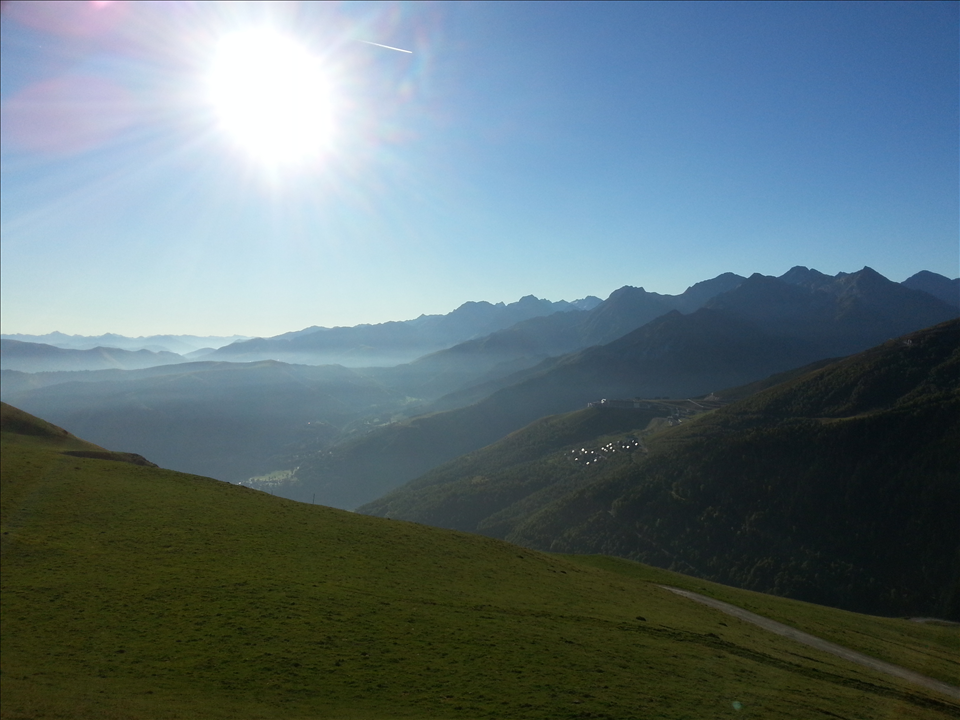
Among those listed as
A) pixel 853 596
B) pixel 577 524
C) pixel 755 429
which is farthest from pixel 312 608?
pixel 755 429

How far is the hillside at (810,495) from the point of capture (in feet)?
284

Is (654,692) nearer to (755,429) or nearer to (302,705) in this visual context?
(302,705)

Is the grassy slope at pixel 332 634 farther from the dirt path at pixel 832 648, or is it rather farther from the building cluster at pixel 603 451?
the building cluster at pixel 603 451

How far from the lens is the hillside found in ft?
284

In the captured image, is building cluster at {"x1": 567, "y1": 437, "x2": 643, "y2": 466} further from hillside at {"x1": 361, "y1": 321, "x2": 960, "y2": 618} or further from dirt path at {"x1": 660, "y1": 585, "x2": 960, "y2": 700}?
dirt path at {"x1": 660, "y1": 585, "x2": 960, "y2": 700}

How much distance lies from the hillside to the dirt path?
52.8 m

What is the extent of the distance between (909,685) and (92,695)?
3997 cm

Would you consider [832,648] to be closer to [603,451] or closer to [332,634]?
[332,634]

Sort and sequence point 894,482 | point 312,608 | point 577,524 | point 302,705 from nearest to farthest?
point 302,705
point 312,608
point 894,482
point 577,524

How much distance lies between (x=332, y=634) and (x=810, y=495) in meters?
106

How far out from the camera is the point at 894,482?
96.9m

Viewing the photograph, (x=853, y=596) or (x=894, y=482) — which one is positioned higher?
(x=894, y=482)

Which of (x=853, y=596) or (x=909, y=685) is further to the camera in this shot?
(x=853, y=596)

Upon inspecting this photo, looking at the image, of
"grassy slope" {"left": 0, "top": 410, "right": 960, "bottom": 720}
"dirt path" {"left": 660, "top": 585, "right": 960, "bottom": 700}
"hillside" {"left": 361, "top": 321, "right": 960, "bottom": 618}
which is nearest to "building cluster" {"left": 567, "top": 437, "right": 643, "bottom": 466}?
"hillside" {"left": 361, "top": 321, "right": 960, "bottom": 618}
